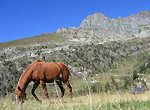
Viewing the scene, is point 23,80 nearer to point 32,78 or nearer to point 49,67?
point 32,78

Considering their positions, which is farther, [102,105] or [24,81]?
[24,81]

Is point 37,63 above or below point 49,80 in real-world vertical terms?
above

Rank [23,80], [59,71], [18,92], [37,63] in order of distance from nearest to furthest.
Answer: [18,92]
[23,80]
[37,63]
[59,71]

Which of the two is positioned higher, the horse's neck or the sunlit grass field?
the horse's neck

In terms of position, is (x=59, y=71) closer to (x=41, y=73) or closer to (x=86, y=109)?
(x=41, y=73)

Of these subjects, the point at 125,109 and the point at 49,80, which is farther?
the point at 49,80

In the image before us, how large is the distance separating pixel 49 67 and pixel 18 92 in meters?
2.92

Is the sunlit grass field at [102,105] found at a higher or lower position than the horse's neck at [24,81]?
lower

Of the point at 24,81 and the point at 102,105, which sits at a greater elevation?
the point at 24,81

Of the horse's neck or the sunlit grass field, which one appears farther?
the horse's neck

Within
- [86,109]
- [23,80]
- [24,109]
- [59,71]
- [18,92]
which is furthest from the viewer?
[59,71]

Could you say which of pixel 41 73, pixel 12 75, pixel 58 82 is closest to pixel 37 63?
pixel 41 73

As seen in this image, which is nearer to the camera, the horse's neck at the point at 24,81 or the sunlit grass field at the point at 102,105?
the sunlit grass field at the point at 102,105

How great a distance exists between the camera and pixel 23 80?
32.6 feet
